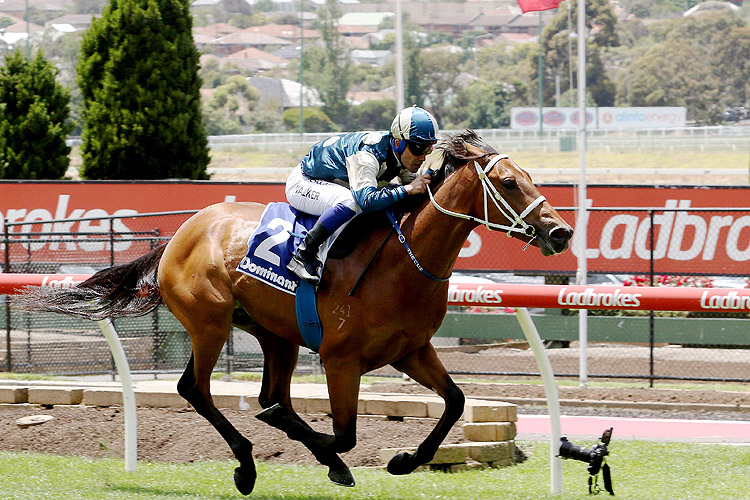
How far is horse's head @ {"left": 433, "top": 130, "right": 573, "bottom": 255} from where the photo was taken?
4.93 metres

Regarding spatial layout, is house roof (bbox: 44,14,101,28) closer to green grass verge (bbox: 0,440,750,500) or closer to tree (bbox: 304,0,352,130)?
tree (bbox: 304,0,352,130)

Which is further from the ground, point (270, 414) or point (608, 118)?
point (608, 118)

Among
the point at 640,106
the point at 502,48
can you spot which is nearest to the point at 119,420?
the point at 640,106

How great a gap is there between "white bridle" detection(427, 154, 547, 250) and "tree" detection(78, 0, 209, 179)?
46.8 ft

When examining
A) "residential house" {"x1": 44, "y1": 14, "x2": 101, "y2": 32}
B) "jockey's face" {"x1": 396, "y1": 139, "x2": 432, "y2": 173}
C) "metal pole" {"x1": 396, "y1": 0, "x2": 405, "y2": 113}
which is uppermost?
"residential house" {"x1": 44, "y1": 14, "x2": 101, "y2": 32}

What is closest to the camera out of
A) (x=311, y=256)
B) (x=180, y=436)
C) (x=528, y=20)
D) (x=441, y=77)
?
(x=311, y=256)

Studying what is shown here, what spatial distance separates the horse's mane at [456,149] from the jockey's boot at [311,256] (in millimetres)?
676

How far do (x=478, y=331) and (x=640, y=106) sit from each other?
198ft

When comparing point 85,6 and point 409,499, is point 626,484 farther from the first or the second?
point 85,6

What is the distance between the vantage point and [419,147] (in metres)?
5.37

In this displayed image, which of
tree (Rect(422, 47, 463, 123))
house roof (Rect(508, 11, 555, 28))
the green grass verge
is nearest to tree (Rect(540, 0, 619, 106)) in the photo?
tree (Rect(422, 47, 463, 123))

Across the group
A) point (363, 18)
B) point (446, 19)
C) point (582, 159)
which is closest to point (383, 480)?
point (582, 159)

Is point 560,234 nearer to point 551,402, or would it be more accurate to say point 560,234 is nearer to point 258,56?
point 551,402

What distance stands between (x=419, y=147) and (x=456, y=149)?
8.3 inches
